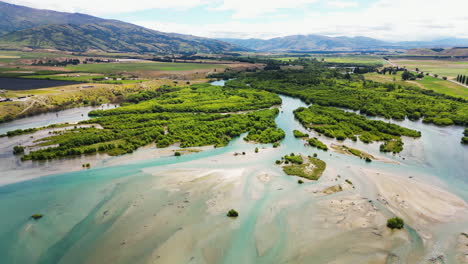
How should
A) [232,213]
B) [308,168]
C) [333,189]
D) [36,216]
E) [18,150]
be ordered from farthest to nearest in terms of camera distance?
[18,150], [308,168], [333,189], [232,213], [36,216]

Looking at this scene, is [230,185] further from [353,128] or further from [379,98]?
[379,98]

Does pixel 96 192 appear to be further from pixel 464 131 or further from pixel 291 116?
pixel 464 131

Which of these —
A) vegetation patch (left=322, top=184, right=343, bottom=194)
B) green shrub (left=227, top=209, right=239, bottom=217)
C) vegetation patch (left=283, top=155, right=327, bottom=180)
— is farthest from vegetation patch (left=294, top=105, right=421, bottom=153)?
green shrub (left=227, top=209, right=239, bottom=217)

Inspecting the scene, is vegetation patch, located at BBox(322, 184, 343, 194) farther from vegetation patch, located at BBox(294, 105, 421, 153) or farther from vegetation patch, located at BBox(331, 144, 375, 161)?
vegetation patch, located at BBox(294, 105, 421, 153)

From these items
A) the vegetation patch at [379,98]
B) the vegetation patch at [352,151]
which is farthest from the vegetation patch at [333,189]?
the vegetation patch at [379,98]

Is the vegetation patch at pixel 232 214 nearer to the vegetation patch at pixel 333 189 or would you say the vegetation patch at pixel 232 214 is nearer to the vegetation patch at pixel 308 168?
the vegetation patch at pixel 308 168

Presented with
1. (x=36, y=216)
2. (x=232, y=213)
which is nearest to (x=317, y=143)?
(x=232, y=213)

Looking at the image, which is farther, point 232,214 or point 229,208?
point 229,208

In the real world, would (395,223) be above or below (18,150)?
below

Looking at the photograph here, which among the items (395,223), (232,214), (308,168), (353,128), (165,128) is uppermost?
(165,128)

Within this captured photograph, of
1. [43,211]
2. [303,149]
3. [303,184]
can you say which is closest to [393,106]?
Result: [303,149]
